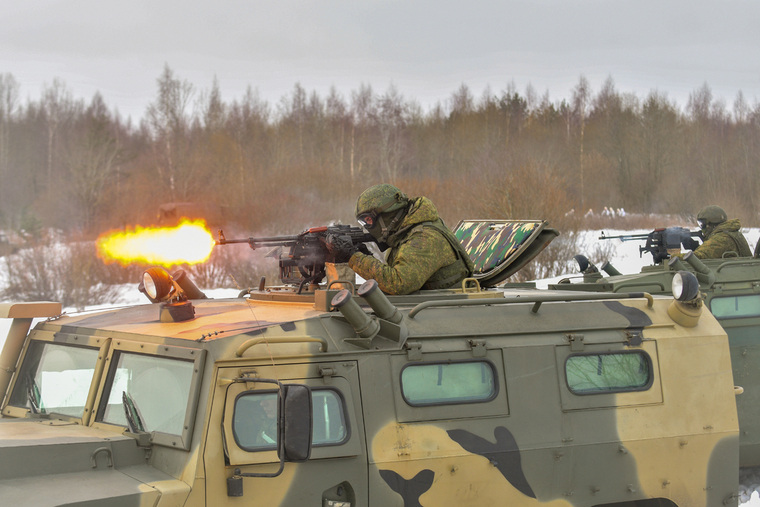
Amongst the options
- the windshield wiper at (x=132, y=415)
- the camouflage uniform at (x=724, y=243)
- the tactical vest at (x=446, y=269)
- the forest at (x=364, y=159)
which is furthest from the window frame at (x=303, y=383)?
the forest at (x=364, y=159)

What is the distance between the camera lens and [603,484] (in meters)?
5.03

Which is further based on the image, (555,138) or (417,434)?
(555,138)

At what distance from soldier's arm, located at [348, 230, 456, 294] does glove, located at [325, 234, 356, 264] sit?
74mm

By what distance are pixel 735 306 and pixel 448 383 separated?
19.2ft

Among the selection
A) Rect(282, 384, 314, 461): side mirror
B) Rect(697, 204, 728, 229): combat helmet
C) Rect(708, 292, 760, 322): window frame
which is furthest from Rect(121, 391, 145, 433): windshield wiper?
Rect(697, 204, 728, 229): combat helmet

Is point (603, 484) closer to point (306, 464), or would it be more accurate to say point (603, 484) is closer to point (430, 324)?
point (430, 324)

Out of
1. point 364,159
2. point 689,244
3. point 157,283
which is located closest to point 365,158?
point 364,159

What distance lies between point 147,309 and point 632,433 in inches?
114

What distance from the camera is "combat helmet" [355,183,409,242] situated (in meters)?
6.24

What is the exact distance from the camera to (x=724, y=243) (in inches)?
491

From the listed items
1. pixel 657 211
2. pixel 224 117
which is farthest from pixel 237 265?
pixel 657 211

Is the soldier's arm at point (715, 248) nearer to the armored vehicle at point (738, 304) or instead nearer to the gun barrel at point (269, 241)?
the armored vehicle at point (738, 304)

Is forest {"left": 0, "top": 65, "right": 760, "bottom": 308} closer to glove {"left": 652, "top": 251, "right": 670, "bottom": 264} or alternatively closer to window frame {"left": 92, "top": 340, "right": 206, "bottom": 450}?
glove {"left": 652, "top": 251, "right": 670, "bottom": 264}

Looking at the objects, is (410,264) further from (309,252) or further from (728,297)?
(728,297)
